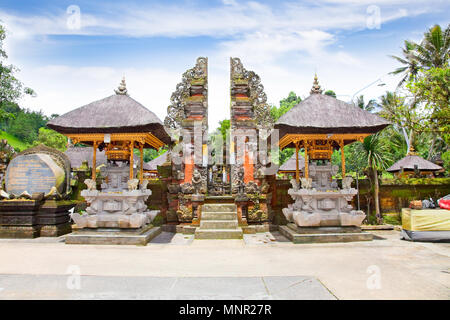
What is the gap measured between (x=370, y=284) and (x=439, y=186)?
9.26 meters

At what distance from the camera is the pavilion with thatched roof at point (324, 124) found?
829cm

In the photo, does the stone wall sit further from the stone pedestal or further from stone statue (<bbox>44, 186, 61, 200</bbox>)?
the stone pedestal

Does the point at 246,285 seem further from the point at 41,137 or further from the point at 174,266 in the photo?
the point at 41,137

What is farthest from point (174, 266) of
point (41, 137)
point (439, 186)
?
point (41, 137)

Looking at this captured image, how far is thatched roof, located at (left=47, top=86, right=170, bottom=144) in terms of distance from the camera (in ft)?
27.0

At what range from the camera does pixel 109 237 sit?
317 inches

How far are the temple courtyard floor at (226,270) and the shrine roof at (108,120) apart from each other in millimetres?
3400

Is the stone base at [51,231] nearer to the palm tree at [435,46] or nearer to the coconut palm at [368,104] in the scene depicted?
the palm tree at [435,46]

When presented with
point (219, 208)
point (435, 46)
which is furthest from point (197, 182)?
point (435, 46)

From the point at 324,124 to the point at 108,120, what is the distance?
6.53 metres

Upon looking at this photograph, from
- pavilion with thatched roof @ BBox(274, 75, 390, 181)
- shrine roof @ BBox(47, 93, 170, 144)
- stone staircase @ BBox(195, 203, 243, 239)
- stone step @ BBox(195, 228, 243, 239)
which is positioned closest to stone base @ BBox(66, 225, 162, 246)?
stone step @ BBox(195, 228, 243, 239)

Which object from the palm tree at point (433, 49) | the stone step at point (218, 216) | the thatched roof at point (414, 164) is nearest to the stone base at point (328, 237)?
the stone step at point (218, 216)

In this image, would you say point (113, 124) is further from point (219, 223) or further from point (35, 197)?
point (219, 223)

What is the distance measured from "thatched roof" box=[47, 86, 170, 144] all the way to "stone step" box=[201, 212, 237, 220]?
10.7 feet
